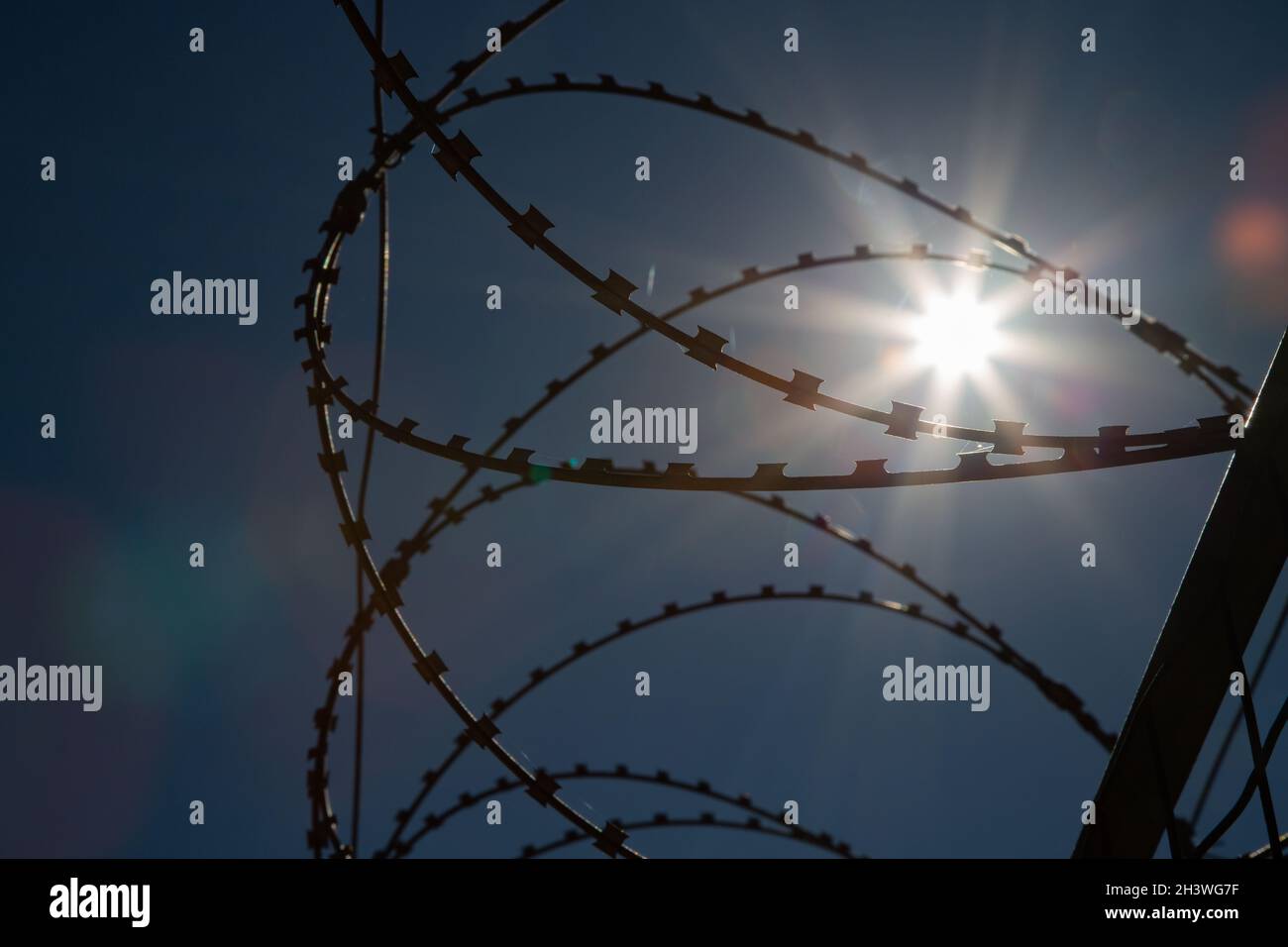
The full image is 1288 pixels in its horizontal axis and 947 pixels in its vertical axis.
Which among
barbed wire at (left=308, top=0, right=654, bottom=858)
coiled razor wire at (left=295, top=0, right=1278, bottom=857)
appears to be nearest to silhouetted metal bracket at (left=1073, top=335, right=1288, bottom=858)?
coiled razor wire at (left=295, top=0, right=1278, bottom=857)

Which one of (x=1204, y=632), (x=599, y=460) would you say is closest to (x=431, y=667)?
(x=599, y=460)

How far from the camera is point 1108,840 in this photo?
5.08 metres

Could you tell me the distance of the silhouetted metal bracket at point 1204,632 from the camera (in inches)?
165

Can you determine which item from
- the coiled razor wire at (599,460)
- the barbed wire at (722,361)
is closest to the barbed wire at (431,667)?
the coiled razor wire at (599,460)

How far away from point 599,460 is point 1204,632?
2572mm

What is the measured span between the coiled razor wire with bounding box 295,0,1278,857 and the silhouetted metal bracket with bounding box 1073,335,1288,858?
0.70 ft

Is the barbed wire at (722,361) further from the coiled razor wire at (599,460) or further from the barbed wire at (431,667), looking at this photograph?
the barbed wire at (431,667)

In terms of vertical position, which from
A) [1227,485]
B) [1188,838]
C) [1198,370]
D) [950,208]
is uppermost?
[950,208]

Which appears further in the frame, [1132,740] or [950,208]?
[950,208]

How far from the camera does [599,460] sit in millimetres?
4461

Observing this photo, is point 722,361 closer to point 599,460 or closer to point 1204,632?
point 599,460
